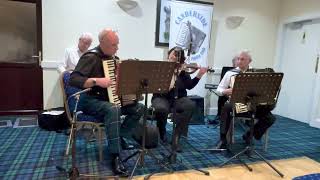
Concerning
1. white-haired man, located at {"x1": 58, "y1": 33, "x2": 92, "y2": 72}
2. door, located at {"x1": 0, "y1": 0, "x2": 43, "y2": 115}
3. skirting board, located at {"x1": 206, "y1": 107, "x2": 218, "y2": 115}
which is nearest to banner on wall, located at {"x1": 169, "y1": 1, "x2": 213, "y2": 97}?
skirting board, located at {"x1": 206, "y1": 107, "x2": 218, "y2": 115}

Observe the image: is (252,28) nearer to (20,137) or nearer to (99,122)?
(99,122)

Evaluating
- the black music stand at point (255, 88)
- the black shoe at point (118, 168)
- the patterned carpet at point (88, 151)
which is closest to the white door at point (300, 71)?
the patterned carpet at point (88, 151)

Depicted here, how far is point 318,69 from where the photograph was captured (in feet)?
14.5

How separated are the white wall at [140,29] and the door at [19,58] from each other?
205 millimetres

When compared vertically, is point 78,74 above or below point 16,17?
below

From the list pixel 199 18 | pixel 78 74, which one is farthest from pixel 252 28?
pixel 78 74

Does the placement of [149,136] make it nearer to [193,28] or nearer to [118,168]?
[118,168]

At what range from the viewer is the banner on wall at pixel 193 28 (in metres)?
4.16

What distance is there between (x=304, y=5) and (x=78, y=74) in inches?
166

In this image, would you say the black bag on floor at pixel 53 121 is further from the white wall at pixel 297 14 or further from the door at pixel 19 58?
the white wall at pixel 297 14

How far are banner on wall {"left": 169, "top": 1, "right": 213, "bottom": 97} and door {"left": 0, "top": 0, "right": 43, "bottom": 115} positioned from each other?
6.79 ft

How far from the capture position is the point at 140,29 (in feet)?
14.0

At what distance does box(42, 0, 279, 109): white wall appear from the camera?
388 cm

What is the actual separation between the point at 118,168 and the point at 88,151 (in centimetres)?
65
